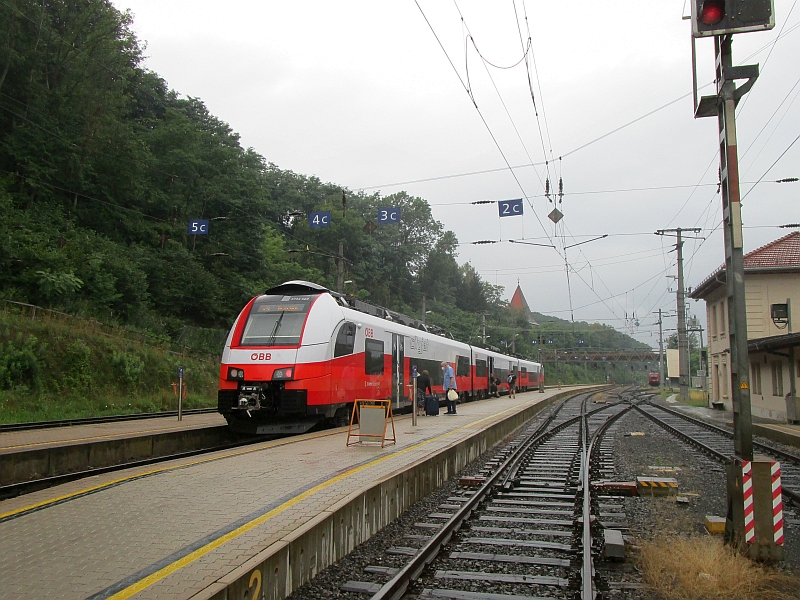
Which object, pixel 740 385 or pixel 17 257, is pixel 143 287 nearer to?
pixel 17 257

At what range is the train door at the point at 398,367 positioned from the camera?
19406 mm

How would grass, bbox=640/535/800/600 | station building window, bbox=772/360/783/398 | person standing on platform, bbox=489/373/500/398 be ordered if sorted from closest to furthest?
grass, bbox=640/535/800/600
station building window, bbox=772/360/783/398
person standing on platform, bbox=489/373/500/398

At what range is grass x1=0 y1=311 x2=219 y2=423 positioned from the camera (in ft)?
65.3

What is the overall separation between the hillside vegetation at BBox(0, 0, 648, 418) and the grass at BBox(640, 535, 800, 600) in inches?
713

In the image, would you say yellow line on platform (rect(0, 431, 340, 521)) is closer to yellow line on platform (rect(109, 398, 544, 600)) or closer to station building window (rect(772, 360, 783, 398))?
yellow line on platform (rect(109, 398, 544, 600))

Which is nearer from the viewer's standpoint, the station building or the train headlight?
the train headlight

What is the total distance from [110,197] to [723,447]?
3353 cm

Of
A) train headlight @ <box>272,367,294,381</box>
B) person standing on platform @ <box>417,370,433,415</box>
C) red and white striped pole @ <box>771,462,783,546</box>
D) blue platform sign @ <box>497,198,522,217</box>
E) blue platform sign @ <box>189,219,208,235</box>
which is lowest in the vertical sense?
red and white striped pole @ <box>771,462,783,546</box>

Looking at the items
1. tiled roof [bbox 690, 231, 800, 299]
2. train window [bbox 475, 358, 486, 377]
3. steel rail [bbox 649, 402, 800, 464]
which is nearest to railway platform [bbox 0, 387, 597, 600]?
steel rail [bbox 649, 402, 800, 464]

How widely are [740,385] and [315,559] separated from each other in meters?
4.72

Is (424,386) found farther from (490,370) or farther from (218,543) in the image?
(490,370)

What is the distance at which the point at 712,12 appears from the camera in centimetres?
668

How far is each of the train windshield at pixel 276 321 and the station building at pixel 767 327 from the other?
49.4 feet

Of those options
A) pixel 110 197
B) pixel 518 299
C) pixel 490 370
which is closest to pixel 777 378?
pixel 490 370
